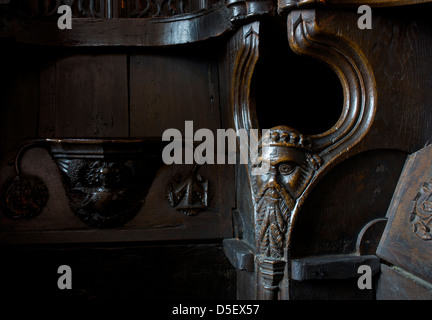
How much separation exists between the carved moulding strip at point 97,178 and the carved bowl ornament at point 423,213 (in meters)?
0.88

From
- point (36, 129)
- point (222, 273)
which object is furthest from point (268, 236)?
point (36, 129)

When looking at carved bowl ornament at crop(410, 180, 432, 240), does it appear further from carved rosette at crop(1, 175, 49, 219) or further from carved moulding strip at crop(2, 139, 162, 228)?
carved rosette at crop(1, 175, 49, 219)

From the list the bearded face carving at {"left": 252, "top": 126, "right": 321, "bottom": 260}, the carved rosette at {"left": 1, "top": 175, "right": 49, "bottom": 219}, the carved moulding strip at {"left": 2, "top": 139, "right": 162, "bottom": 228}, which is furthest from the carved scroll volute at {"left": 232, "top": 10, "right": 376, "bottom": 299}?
the carved rosette at {"left": 1, "top": 175, "right": 49, "bottom": 219}

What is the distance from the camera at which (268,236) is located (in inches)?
42.6

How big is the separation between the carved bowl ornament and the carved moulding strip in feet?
2.88

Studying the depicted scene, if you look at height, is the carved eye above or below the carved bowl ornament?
above

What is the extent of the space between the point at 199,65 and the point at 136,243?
0.75 meters

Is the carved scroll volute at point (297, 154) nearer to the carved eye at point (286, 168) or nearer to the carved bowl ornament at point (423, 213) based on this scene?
the carved eye at point (286, 168)

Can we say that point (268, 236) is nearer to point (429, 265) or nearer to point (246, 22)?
point (429, 265)

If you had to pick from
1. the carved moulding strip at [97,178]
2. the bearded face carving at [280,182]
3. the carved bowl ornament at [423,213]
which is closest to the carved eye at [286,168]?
the bearded face carving at [280,182]

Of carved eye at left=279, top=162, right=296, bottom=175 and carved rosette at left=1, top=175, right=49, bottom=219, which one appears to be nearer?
carved eye at left=279, top=162, right=296, bottom=175

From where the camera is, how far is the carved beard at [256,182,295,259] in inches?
42.2

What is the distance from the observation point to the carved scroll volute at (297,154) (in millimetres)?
1072

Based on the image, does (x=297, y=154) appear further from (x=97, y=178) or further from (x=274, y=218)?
(x=97, y=178)
